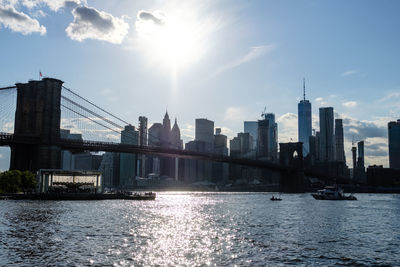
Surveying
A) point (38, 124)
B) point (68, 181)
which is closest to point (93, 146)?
point (68, 181)

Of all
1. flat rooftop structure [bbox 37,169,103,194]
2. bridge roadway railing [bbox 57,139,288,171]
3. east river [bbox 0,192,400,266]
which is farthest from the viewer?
bridge roadway railing [bbox 57,139,288,171]

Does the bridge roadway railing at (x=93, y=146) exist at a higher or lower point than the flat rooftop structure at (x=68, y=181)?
higher

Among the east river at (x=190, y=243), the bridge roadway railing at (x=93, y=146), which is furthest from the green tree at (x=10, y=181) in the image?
the east river at (x=190, y=243)

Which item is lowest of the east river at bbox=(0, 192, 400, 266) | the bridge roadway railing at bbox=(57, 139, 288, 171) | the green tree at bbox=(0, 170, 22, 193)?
the east river at bbox=(0, 192, 400, 266)

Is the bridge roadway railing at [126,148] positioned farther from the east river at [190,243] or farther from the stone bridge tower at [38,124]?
the east river at [190,243]

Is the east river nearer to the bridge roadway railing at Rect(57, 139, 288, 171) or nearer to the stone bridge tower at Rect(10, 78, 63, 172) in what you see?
the stone bridge tower at Rect(10, 78, 63, 172)

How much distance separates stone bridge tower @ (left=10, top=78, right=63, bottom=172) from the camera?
4156 inches

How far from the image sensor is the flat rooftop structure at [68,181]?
99.7 m

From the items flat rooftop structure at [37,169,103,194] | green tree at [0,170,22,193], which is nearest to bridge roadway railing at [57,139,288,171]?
flat rooftop structure at [37,169,103,194]

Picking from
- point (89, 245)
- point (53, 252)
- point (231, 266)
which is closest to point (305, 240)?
point (231, 266)

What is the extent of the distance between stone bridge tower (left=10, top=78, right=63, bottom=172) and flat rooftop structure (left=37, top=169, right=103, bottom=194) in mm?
4532

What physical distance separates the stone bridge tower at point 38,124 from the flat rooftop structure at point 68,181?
4532 mm

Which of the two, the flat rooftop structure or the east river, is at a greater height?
the flat rooftop structure

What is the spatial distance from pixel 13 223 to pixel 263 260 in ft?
95.5
